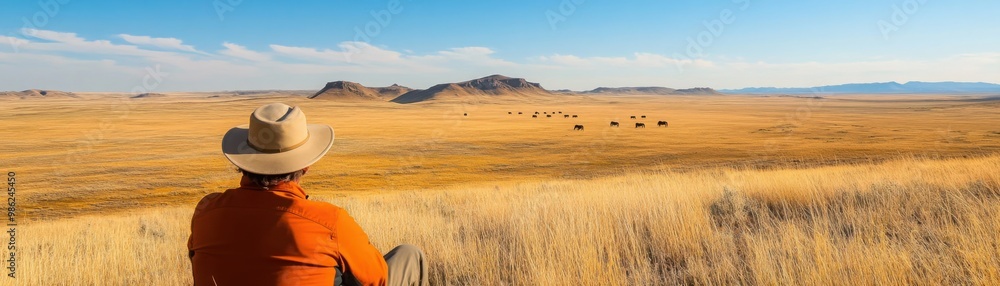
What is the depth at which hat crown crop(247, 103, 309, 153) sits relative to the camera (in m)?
2.45

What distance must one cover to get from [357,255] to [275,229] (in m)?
0.37

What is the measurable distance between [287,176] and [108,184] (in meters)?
23.4

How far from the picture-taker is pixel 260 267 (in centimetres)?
222

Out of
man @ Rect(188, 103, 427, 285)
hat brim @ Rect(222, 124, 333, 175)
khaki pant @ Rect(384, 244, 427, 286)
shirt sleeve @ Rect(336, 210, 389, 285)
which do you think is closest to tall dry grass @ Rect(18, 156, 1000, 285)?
khaki pant @ Rect(384, 244, 427, 286)

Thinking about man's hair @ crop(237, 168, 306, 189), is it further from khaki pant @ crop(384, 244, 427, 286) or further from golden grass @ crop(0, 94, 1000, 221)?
golden grass @ crop(0, 94, 1000, 221)

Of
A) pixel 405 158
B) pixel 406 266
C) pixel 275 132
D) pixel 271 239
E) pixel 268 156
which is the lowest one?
pixel 405 158

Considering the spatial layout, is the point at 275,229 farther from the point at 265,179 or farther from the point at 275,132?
the point at 275,132

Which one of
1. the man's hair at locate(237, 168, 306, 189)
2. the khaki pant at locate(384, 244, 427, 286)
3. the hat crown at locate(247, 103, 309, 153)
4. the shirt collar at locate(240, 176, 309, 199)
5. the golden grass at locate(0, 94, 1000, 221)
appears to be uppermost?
the hat crown at locate(247, 103, 309, 153)

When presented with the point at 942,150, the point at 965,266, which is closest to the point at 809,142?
the point at 942,150

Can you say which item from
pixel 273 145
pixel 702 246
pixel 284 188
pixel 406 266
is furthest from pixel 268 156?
pixel 702 246

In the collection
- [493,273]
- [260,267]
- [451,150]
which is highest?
[260,267]

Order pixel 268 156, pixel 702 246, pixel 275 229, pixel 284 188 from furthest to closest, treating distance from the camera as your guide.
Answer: pixel 702 246
pixel 268 156
pixel 284 188
pixel 275 229

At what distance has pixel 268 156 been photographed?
2.45 m

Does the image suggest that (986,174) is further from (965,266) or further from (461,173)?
(461,173)
